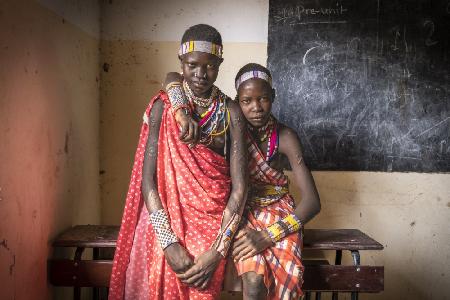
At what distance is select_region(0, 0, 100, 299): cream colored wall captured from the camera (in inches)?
77.1

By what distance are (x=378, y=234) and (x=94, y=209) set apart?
6.98ft

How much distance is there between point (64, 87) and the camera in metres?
2.61

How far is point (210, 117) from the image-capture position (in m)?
2.23

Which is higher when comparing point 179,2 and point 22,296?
point 179,2

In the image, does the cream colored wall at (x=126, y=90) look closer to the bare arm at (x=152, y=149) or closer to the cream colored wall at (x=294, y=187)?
the cream colored wall at (x=294, y=187)

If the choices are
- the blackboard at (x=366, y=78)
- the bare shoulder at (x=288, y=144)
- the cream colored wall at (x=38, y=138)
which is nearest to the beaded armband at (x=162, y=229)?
the cream colored wall at (x=38, y=138)

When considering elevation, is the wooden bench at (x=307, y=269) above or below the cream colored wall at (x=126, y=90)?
below

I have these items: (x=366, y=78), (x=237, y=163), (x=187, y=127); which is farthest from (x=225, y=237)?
(x=366, y=78)

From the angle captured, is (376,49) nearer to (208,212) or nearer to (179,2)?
(179,2)

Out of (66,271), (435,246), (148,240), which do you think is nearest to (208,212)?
(148,240)

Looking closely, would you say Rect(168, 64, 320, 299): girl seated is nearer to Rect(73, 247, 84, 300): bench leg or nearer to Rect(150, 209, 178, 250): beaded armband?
Rect(150, 209, 178, 250): beaded armband

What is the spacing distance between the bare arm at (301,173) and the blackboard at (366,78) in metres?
0.94

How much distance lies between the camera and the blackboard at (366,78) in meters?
3.28

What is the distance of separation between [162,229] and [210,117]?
592 mm
